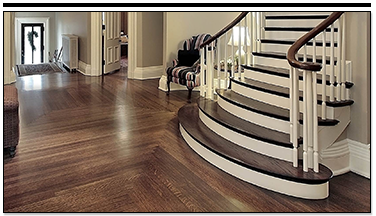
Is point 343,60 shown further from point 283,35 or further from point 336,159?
point 283,35

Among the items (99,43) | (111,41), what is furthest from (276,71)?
(111,41)

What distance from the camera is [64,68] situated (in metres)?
9.42

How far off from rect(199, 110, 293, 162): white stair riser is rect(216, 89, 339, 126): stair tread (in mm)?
287

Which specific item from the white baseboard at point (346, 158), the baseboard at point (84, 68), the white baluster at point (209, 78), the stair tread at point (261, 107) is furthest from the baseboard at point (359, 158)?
the baseboard at point (84, 68)

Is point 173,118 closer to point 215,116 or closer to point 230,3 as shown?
point 215,116

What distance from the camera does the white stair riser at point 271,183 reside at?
251 cm

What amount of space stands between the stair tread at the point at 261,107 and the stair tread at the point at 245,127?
13 centimetres

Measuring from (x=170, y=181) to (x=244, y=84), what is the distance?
4.72 ft

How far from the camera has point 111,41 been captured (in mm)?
8555

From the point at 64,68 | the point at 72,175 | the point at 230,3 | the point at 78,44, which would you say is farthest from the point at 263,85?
the point at 64,68

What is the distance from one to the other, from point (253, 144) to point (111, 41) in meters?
6.30

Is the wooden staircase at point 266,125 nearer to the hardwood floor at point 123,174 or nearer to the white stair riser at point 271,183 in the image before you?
the white stair riser at point 271,183

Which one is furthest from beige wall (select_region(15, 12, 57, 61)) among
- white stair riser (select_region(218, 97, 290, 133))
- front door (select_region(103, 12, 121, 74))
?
white stair riser (select_region(218, 97, 290, 133))

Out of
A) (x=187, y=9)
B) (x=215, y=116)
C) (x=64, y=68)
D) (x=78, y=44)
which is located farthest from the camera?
(x=64, y=68)
